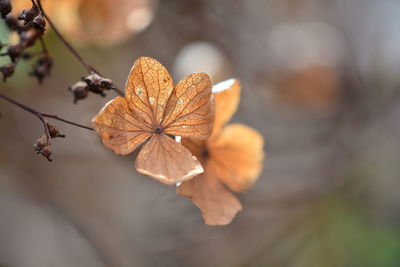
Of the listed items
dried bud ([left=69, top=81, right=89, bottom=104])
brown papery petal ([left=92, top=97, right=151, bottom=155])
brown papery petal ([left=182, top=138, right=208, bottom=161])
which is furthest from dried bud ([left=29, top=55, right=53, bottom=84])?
brown papery petal ([left=182, top=138, right=208, bottom=161])

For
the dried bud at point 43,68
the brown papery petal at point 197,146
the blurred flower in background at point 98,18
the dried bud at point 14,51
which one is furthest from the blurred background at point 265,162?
the brown papery petal at point 197,146

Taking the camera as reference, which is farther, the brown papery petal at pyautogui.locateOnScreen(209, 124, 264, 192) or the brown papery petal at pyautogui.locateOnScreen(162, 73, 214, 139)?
the brown papery petal at pyautogui.locateOnScreen(209, 124, 264, 192)

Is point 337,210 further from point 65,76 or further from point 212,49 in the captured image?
point 65,76

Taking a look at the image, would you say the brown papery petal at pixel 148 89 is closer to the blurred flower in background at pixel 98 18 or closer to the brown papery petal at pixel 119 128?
the brown papery petal at pixel 119 128

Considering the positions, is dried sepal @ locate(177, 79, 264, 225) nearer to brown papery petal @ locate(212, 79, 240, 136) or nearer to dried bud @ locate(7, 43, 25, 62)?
brown papery petal @ locate(212, 79, 240, 136)

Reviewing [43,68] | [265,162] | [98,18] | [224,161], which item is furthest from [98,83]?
[265,162]

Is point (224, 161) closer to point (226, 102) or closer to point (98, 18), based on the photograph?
point (226, 102)

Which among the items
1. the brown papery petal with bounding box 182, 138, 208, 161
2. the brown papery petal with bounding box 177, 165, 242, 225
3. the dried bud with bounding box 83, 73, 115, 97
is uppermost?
the dried bud with bounding box 83, 73, 115, 97
